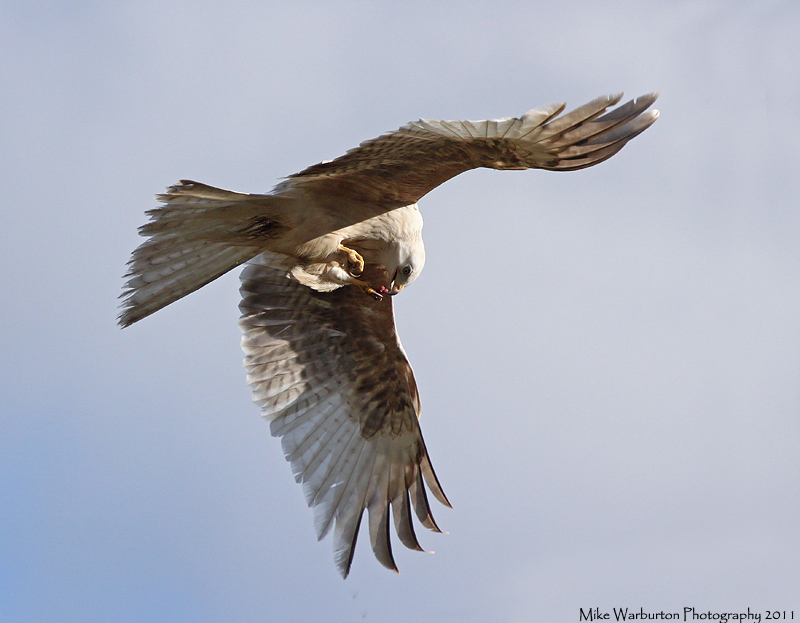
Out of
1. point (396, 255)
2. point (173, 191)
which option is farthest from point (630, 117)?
point (173, 191)

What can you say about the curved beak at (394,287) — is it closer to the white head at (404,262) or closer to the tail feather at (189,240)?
the white head at (404,262)

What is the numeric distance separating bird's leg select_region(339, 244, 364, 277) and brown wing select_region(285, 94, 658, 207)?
0.33 meters

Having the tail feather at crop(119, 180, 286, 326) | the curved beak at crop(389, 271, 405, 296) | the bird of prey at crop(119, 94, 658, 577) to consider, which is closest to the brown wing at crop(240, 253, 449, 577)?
the bird of prey at crop(119, 94, 658, 577)

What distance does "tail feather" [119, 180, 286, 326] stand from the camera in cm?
433

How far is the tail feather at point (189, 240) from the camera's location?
433cm

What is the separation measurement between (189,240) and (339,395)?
2010mm

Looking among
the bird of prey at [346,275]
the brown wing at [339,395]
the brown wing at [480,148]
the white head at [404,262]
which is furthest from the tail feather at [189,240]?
the brown wing at [339,395]

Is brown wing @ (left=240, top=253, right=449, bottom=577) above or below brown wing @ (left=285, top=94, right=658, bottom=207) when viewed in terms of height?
below

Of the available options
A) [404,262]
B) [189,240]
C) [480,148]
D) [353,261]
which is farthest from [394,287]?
[189,240]

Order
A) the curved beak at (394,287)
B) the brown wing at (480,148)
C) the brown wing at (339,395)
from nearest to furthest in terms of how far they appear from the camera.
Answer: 1. the brown wing at (480,148)
2. the curved beak at (394,287)
3. the brown wing at (339,395)

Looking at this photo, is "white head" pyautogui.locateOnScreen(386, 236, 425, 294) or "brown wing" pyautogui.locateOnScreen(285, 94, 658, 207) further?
"white head" pyautogui.locateOnScreen(386, 236, 425, 294)

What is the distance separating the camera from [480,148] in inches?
169

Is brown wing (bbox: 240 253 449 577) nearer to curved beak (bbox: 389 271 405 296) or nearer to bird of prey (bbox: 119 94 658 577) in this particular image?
bird of prey (bbox: 119 94 658 577)

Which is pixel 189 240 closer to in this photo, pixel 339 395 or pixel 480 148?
pixel 480 148
